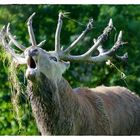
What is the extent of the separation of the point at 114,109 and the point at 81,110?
92cm

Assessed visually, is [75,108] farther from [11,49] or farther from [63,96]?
[11,49]

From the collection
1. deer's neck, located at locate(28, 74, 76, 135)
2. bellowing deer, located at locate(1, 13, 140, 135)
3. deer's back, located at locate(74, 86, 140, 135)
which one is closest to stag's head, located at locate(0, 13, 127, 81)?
bellowing deer, located at locate(1, 13, 140, 135)

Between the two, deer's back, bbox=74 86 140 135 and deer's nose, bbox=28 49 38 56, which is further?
deer's back, bbox=74 86 140 135

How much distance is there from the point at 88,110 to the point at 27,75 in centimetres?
125

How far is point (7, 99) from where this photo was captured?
12.8m

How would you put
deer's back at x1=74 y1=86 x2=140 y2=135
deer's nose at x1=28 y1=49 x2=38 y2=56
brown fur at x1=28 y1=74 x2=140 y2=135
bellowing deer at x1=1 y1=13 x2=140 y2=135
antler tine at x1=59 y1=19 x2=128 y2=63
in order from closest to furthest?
1. deer's nose at x1=28 y1=49 x2=38 y2=56
2. bellowing deer at x1=1 y1=13 x2=140 y2=135
3. brown fur at x1=28 y1=74 x2=140 y2=135
4. antler tine at x1=59 y1=19 x2=128 y2=63
5. deer's back at x1=74 y1=86 x2=140 y2=135

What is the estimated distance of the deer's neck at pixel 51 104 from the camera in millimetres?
8031

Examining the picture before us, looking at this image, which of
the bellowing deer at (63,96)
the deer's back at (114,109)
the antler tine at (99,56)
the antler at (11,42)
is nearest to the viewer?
the bellowing deer at (63,96)

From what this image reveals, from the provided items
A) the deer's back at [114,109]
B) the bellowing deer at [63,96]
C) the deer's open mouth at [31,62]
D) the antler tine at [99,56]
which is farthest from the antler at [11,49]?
the deer's back at [114,109]

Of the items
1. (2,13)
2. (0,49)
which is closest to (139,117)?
(0,49)

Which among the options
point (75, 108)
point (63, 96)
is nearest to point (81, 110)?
point (75, 108)

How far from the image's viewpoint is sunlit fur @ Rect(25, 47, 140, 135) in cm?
805

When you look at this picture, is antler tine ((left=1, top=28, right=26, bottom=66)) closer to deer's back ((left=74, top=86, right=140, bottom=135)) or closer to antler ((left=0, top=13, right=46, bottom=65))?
antler ((left=0, top=13, right=46, bottom=65))

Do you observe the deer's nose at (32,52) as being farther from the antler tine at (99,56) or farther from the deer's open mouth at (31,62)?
the antler tine at (99,56)
